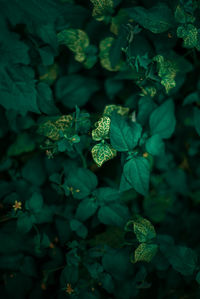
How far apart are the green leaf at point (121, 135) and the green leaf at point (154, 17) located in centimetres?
44

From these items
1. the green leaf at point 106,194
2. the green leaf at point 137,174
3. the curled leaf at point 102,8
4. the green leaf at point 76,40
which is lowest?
the green leaf at point 106,194

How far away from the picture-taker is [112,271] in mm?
1345

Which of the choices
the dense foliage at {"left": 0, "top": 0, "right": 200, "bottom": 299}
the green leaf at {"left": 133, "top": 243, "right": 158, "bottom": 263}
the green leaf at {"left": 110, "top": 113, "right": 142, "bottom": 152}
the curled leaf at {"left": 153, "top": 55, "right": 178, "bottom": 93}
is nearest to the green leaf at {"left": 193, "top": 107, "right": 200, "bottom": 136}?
the dense foliage at {"left": 0, "top": 0, "right": 200, "bottom": 299}

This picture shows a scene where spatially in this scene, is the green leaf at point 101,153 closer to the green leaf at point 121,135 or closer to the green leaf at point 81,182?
the green leaf at point 121,135

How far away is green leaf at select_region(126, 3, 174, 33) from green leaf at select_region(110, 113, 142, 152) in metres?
0.44

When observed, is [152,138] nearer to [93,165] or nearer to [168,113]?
[168,113]

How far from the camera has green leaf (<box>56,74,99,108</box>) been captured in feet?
5.17

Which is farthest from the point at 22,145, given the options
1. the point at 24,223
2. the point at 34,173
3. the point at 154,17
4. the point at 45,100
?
the point at 154,17

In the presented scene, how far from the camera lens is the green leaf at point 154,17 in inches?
47.8

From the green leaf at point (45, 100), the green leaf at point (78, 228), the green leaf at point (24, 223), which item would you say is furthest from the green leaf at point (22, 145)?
the green leaf at point (78, 228)

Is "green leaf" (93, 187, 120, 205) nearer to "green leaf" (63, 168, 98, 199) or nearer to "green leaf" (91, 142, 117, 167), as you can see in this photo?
"green leaf" (63, 168, 98, 199)

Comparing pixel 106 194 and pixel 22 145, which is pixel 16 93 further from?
pixel 106 194

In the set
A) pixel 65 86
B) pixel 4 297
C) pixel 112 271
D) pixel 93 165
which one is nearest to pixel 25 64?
pixel 65 86

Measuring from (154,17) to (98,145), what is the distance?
0.64 meters
